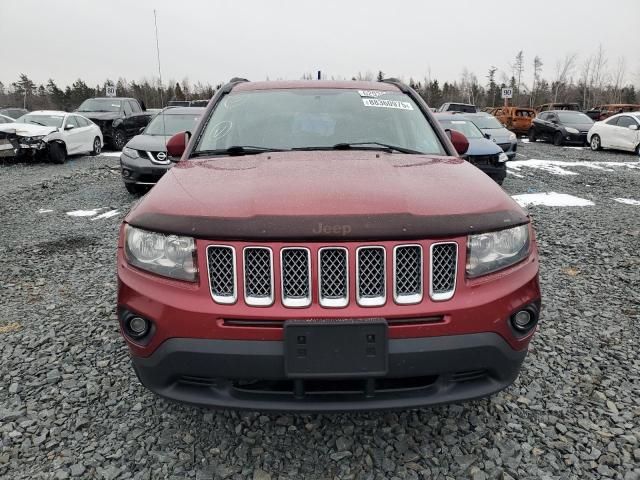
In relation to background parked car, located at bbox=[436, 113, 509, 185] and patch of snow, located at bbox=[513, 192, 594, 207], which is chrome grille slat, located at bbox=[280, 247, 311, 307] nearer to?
patch of snow, located at bbox=[513, 192, 594, 207]

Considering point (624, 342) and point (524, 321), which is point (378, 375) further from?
point (624, 342)

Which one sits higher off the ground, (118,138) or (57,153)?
(118,138)

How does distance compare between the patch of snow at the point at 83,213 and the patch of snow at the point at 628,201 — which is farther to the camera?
the patch of snow at the point at 628,201

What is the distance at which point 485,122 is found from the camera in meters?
13.5

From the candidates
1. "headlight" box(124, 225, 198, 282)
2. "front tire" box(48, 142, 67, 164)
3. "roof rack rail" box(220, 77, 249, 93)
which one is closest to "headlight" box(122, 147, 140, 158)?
"roof rack rail" box(220, 77, 249, 93)

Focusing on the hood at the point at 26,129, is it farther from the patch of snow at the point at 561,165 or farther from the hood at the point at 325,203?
the patch of snow at the point at 561,165

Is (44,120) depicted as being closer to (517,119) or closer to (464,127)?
(464,127)

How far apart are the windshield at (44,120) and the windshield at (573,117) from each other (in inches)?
737

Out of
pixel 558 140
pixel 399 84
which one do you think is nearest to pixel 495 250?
pixel 399 84

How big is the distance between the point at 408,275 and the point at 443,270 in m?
0.15

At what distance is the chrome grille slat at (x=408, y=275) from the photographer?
5.93ft

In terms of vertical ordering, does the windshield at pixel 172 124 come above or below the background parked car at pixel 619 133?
above

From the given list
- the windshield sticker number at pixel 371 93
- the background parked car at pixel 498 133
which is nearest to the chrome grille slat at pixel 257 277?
the windshield sticker number at pixel 371 93

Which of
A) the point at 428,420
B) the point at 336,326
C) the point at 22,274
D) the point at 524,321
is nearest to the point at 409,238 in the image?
the point at 336,326
